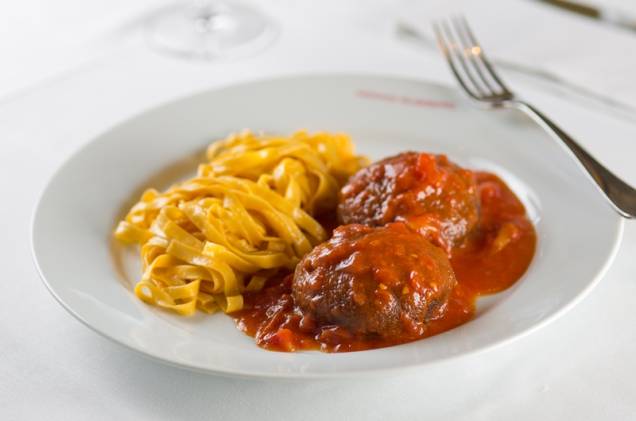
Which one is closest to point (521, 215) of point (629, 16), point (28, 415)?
point (28, 415)

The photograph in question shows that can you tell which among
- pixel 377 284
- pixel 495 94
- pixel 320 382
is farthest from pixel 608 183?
pixel 320 382

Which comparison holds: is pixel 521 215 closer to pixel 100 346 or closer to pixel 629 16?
pixel 100 346

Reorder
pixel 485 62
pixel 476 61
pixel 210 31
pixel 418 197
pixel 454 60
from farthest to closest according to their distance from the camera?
pixel 210 31
pixel 454 60
pixel 476 61
pixel 485 62
pixel 418 197

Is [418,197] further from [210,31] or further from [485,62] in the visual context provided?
[210,31]

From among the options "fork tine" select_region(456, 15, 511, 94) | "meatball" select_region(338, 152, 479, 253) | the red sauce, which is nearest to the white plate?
the red sauce

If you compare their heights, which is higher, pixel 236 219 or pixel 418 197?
pixel 418 197

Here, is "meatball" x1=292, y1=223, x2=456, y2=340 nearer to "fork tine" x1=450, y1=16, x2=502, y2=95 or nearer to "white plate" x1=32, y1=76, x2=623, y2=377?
"white plate" x1=32, y1=76, x2=623, y2=377
